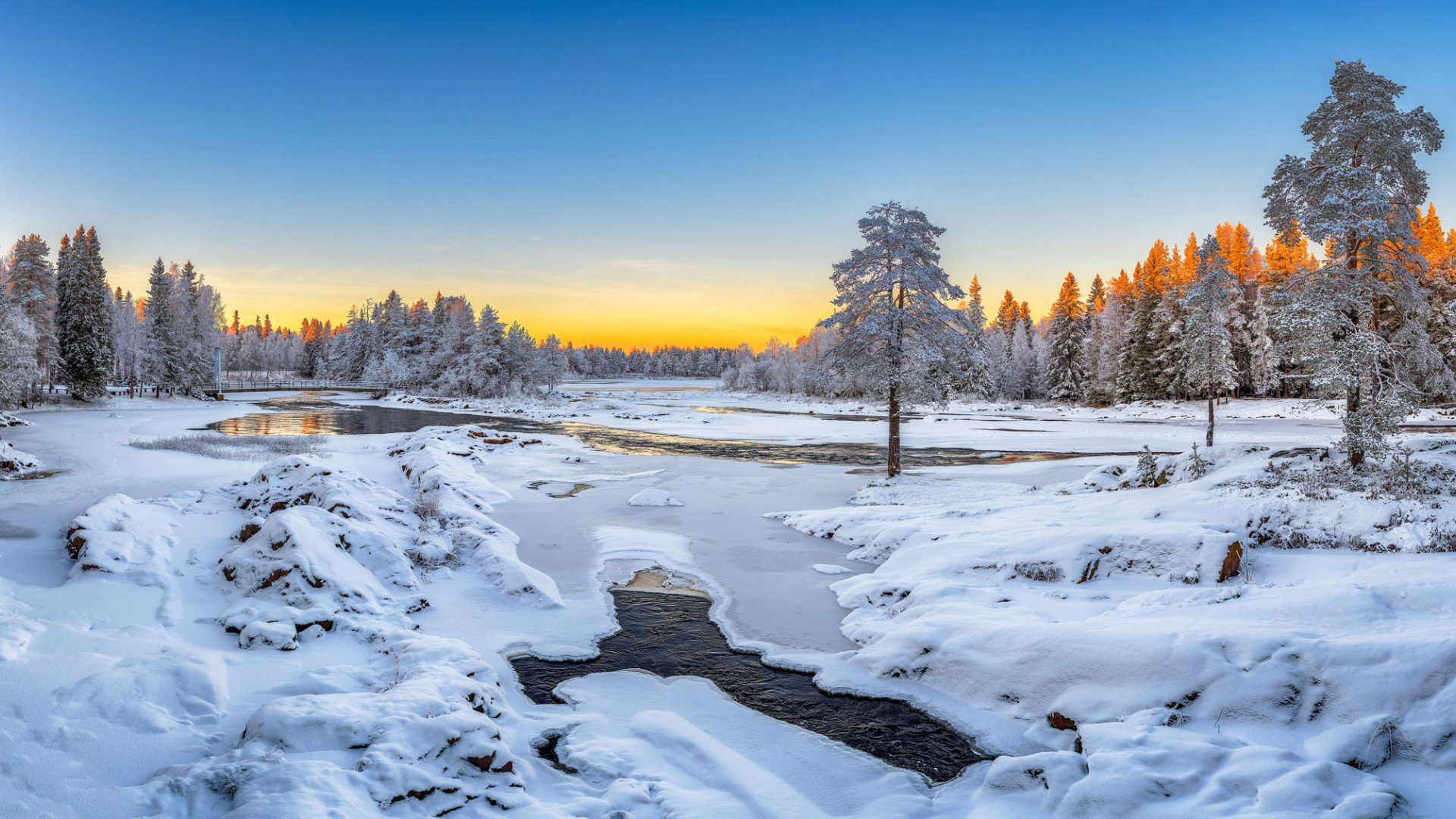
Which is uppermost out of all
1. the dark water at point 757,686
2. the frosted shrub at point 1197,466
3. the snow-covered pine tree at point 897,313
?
the snow-covered pine tree at point 897,313

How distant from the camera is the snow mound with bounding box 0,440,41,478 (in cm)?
1722

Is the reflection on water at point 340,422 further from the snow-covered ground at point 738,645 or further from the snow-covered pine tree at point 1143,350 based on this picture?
the snow-covered pine tree at point 1143,350

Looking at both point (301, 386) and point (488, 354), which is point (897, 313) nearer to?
point (488, 354)

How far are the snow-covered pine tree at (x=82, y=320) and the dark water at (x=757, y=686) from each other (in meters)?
60.4

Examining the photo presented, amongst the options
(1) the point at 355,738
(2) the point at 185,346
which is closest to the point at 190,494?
(1) the point at 355,738

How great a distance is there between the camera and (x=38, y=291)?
47.7 metres

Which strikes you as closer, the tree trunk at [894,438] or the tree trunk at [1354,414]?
the tree trunk at [1354,414]

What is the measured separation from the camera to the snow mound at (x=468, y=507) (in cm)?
1120

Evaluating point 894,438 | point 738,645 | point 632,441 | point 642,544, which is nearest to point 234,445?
point 632,441

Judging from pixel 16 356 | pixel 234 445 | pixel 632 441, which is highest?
pixel 16 356

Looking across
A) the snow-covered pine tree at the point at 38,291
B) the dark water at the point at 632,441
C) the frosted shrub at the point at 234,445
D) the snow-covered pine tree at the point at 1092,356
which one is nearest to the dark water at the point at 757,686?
the dark water at the point at 632,441

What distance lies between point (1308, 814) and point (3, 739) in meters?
9.77

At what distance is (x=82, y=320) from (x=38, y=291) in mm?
3762

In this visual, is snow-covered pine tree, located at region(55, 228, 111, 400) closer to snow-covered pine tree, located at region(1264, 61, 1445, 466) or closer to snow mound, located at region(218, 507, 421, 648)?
snow mound, located at region(218, 507, 421, 648)
